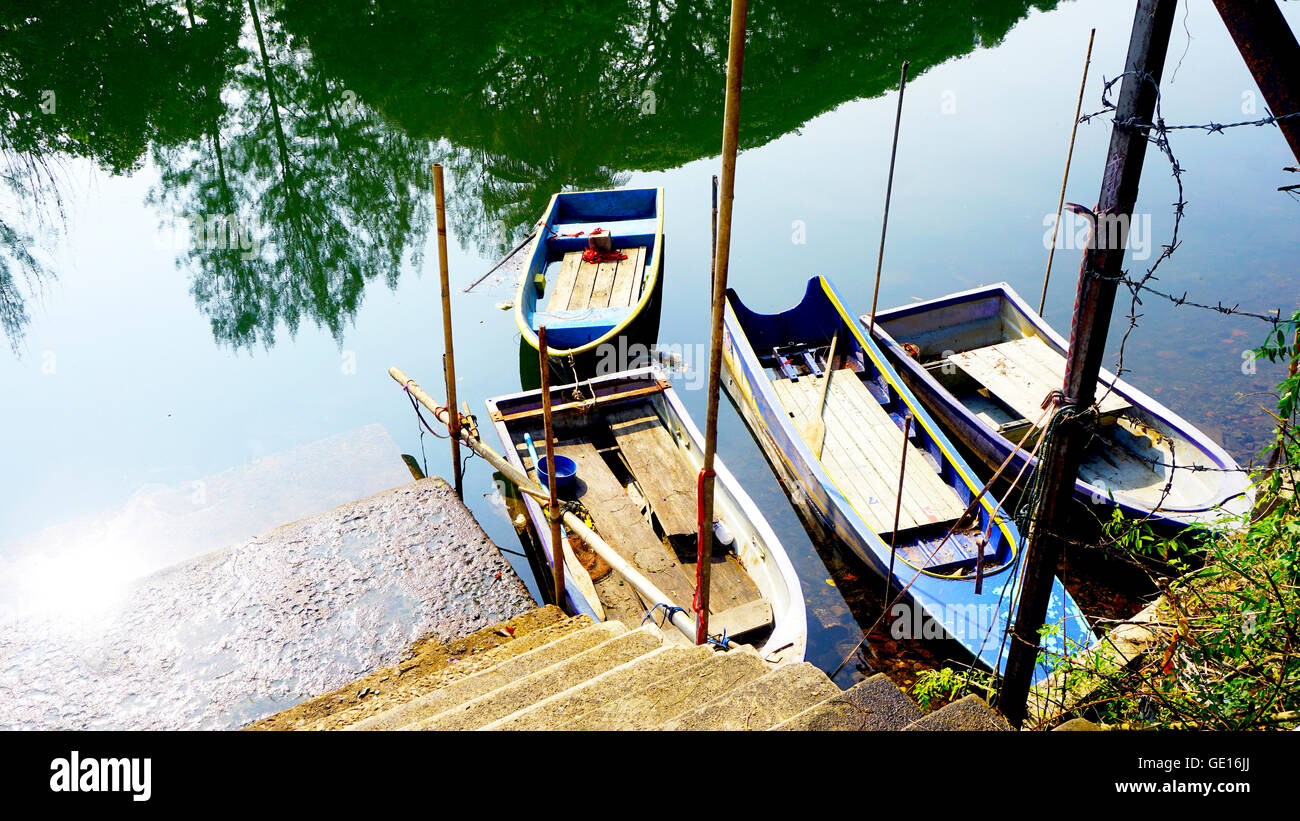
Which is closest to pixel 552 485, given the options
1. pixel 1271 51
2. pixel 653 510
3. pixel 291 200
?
pixel 653 510

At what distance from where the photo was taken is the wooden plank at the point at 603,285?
10.3m

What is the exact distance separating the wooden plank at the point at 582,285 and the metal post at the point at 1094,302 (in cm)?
740

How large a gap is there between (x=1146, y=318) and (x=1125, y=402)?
11.3 ft

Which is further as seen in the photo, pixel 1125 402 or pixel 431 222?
pixel 431 222

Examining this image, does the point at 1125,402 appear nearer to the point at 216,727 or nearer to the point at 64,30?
the point at 216,727

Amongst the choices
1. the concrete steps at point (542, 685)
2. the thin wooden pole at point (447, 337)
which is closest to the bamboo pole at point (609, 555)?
the concrete steps at point (542, 685)

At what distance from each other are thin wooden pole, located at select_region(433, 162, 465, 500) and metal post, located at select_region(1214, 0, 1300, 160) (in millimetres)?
5379

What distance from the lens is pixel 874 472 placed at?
7652 millimetres

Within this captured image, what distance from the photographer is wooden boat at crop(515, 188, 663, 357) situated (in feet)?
29.7

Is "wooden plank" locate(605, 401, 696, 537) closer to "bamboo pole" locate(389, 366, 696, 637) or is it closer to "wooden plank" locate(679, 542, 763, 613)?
"wooden plank" locate(679, 542, 763, 613)

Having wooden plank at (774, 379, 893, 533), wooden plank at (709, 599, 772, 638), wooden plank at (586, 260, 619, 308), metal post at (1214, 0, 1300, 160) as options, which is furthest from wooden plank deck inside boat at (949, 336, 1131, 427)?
metal post at (1214, 0, 1300, 160)

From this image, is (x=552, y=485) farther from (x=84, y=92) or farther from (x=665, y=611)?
(x=84, y=92)

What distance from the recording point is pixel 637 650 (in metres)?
4.61
